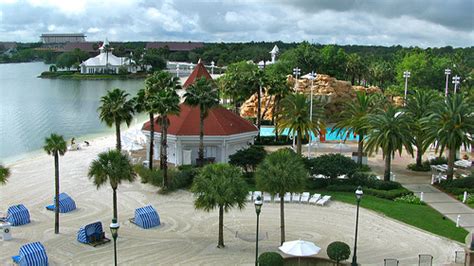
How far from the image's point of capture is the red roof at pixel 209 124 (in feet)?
142

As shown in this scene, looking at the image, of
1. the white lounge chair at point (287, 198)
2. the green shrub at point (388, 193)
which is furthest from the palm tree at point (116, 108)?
the green shrub at point (388, 193)

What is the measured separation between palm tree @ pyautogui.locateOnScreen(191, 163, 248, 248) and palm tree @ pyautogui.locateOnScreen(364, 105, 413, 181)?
49.7 ft

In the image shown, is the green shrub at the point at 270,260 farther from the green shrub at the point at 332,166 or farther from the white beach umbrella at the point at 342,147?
the white beach umbrella at the point at 342,147

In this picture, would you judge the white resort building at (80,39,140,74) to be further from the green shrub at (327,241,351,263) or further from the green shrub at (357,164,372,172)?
the green shrub at (327,241,351,263)

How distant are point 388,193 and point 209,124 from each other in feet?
54.7

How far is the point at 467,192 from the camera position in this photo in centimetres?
3628

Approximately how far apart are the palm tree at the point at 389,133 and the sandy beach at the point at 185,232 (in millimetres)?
6095

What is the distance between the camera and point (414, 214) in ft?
103

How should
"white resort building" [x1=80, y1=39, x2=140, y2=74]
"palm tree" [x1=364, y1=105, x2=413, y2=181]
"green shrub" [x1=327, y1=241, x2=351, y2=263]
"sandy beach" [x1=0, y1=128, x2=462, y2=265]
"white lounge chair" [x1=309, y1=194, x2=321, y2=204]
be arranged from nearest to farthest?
"green shrub" [x1=327, y1=241, x2=351, y2=263], "sandy beach" [x1=0, y1=128, x2=462, y2=265], "white lounge chair" [x1=309, y1=194, x2=321, y2=204], "palm tree" [x1=364, y1=105, x2=413, y2=181], "white resort building" [x1=80, y1=39, x2=140, y2=74]

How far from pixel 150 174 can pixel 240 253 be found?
47.1ft

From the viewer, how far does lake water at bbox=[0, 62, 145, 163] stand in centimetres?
6306

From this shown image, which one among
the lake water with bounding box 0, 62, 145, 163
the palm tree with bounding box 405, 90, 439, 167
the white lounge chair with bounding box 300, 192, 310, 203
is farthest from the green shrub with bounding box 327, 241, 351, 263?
the lake water with bounding box 0, 62, 145, 163

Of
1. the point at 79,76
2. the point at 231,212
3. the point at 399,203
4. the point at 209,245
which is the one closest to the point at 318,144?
the point at 399,203

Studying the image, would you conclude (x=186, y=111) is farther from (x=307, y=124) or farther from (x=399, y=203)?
(x=399, y=203)
